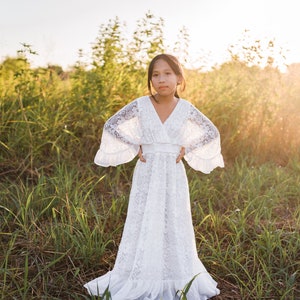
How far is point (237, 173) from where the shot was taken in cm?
500

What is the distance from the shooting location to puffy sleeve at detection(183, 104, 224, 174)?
9.79 ft

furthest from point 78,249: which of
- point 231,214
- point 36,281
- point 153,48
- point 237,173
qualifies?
point 153,48

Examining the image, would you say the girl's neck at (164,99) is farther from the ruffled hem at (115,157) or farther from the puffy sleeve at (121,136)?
the ruffled hem at (115,157)

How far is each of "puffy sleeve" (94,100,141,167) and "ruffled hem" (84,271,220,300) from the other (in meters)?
0.72

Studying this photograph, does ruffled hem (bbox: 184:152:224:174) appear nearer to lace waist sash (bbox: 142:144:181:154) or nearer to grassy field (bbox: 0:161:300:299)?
lace waist sash (bbox: 142:144:181:154)

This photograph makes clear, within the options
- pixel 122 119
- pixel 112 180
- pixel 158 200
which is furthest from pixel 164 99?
pixel 112 180

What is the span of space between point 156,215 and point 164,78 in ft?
2.59

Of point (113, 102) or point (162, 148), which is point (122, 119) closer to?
point (162, 148)

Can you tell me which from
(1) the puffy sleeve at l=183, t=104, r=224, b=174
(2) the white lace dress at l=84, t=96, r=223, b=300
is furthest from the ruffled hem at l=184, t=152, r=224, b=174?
(2) the white lace dress at l=84, t=96, r=223, b=300

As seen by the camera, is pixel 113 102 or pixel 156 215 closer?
pixel 156 215

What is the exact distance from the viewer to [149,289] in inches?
112

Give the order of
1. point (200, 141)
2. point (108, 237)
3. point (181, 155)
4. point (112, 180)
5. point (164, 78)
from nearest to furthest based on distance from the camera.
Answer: point (164, 78) < point (181, 155) < point (200, 141) < point (108, 237) < point (112, 180)

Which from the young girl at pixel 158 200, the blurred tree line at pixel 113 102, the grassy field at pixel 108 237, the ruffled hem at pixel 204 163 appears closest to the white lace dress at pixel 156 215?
the young girl at pixel 158 200

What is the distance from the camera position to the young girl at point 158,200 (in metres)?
2.84
